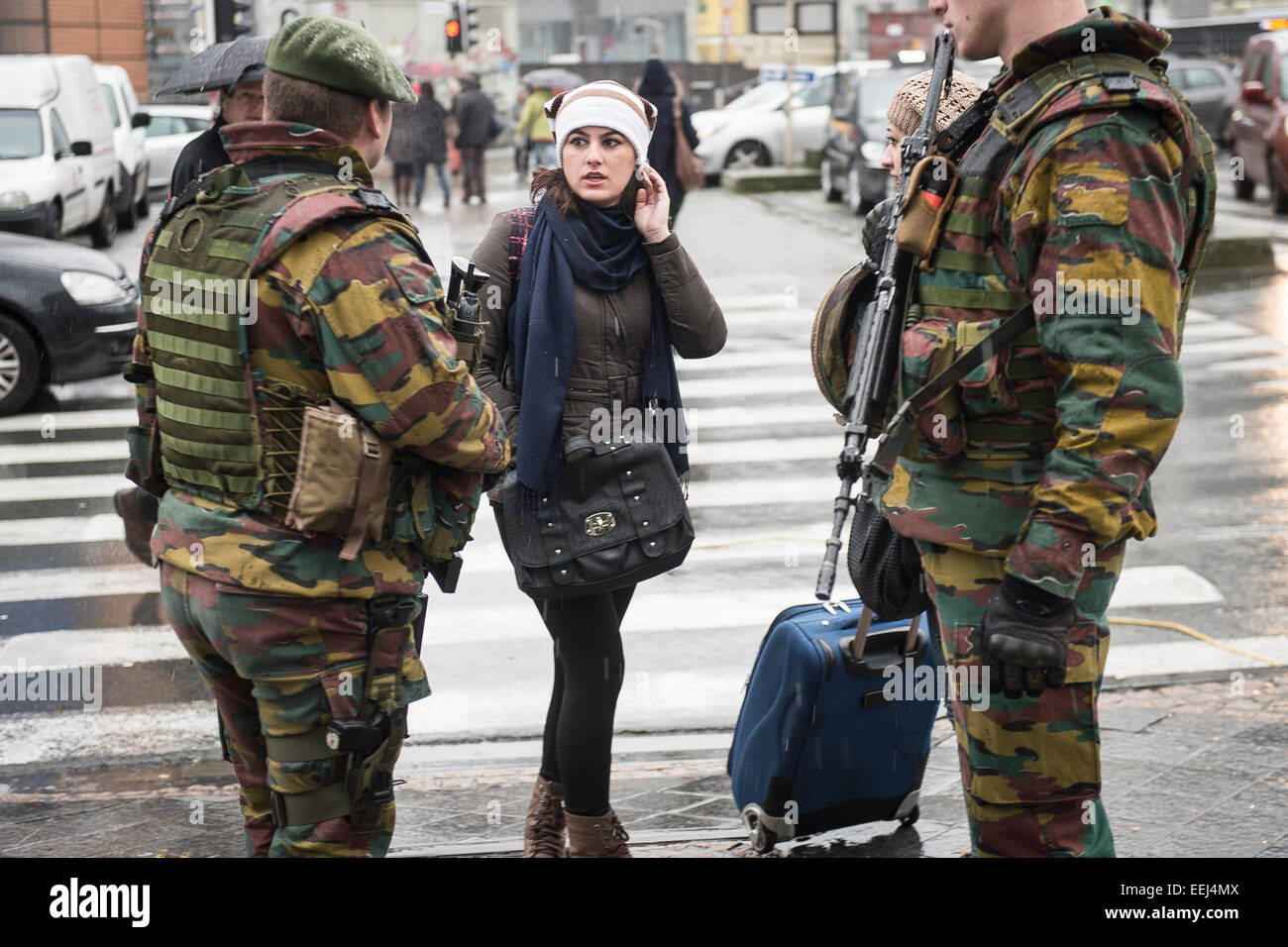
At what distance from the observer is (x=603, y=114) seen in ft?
13.2

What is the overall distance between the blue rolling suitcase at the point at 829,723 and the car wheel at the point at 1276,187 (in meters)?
17.0

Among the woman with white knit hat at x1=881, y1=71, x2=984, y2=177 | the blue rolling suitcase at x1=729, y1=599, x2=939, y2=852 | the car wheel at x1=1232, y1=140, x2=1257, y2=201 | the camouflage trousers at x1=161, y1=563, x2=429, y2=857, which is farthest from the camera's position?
the car wheel at x1=1232, y1=140, x2=1257, y2=201

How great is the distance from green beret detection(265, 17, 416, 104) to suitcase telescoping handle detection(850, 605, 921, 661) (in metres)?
1.67

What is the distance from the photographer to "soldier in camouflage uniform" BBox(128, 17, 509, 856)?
2.97m

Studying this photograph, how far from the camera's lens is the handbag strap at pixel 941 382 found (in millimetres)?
2822

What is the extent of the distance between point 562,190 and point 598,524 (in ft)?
2.94

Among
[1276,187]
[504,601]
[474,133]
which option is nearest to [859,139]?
[1276,187]

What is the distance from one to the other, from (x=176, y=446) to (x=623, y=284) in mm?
1368

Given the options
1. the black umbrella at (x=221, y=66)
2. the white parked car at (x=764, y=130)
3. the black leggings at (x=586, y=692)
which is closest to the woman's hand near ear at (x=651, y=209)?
the black leggings at (x=586, y=692)

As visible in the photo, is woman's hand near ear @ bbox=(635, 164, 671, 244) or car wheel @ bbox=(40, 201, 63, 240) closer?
woman's hand near ear @ bbox=(635, 164, 671, 244)

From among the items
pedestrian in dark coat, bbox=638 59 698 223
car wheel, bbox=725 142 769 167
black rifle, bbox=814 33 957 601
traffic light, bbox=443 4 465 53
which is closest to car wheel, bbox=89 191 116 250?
pedestrian in dark coat, bbox=638 59 698 223

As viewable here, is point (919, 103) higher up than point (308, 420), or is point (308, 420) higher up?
point (919, 103)

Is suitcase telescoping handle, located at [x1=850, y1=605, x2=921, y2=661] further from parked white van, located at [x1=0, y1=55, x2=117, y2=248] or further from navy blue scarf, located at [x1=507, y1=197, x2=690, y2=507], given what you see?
parked white van, located at [x1=0, y1=55, x2=117, y2=248]

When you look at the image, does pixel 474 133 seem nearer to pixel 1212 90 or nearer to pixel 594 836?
pixel 1212 90
